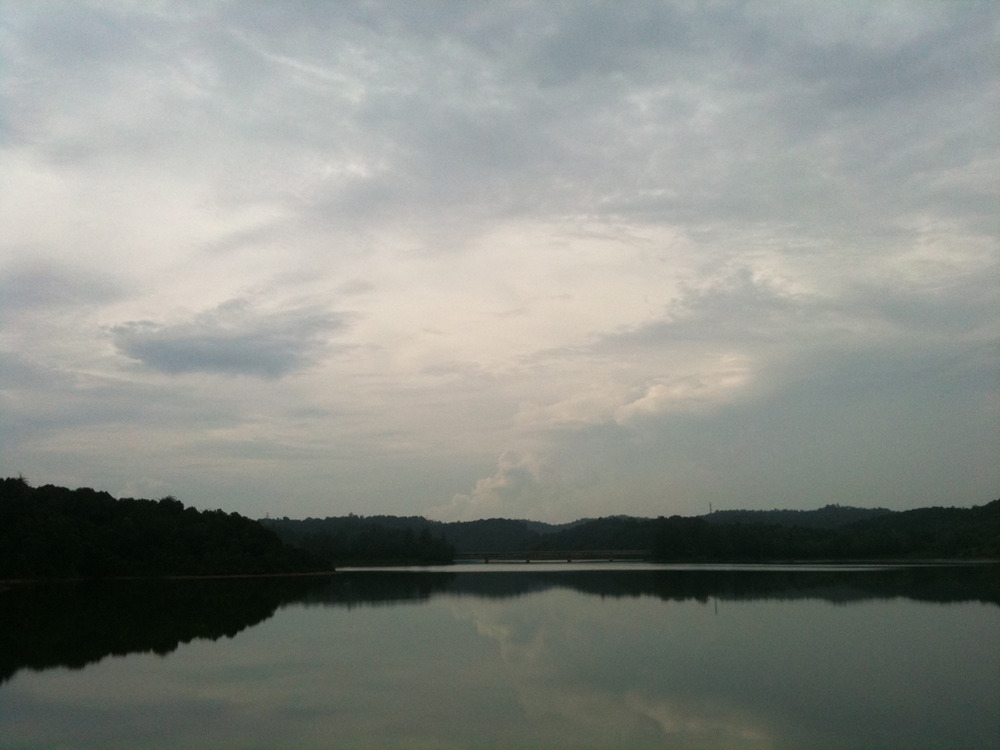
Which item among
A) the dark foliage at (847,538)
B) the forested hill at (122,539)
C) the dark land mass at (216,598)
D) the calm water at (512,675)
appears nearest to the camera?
the calm water at (512,675)

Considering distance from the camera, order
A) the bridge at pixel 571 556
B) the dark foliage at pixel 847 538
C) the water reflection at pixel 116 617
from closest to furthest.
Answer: the water reflection at pixel 116 617 < the dark foliage at pixel 847 538 < the bridge at pixel 571 556

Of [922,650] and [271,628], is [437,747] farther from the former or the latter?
[271,628]

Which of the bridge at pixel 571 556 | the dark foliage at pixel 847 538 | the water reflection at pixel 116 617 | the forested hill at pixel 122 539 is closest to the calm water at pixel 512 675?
the water reflection at pixel 116 617

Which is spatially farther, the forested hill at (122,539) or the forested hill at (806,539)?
the forested hill at (806,539)

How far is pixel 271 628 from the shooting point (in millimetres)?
32875

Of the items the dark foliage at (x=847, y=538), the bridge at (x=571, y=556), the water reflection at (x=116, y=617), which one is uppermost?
the dark foliage at (x=847, y=538)

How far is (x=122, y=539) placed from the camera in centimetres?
7588

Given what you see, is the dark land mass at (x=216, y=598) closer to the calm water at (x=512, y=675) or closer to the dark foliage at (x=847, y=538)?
the calm water at (x=512, y=675)

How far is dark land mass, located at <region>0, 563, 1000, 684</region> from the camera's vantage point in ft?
93.4

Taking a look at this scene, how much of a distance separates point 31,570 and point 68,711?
57567 millimetres

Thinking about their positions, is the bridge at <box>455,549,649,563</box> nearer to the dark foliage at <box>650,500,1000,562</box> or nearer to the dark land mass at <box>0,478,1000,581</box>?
the dark land mass at <box>0,478,1000,581</box>

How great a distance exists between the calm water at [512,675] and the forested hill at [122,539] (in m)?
28.8

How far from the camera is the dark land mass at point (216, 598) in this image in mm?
28469

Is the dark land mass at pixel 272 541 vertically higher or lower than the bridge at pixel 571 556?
higher
